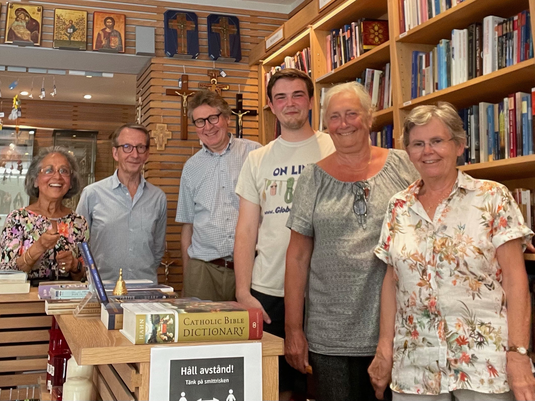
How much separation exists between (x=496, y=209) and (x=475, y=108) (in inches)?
57.0

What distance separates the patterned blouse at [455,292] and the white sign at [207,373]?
66 cm

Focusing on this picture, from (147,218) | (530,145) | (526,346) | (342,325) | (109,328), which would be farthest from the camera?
(147,218)

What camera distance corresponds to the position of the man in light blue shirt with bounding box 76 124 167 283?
348 centimetres

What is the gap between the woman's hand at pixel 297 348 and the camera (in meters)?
2.10

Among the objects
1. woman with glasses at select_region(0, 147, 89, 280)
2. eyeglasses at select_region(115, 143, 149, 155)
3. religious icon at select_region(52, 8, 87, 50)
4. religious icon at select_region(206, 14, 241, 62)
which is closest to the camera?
woman with glasses at select_region(0, 147, 89, 280)

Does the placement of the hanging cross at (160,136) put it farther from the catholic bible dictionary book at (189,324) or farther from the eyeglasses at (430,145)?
the catholic bible dictionary book at (189,324)

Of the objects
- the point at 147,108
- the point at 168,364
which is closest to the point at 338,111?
the point at 168,364

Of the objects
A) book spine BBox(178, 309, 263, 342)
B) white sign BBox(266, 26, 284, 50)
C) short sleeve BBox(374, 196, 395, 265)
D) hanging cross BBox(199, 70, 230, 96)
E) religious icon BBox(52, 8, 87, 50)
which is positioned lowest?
book spine BBox(178, 309, 263, 342)

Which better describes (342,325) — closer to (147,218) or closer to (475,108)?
(475,108)

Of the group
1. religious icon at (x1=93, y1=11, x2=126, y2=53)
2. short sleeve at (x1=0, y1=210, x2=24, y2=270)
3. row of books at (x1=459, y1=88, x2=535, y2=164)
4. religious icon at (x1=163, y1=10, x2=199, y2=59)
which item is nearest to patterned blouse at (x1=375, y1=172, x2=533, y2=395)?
row of books at (x1=459, y1=88, x2=535, y2=164)

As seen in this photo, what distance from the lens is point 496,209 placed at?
171cm

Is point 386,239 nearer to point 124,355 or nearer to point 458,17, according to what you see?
point 124,355

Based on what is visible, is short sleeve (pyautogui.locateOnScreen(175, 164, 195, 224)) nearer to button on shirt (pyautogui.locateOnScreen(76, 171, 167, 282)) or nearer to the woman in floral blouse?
button on shirt (pyautogui.locateOnScreen(76, 171, 167, 282))

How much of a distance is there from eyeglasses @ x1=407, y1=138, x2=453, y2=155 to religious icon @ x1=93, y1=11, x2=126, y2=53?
14.3 feet
